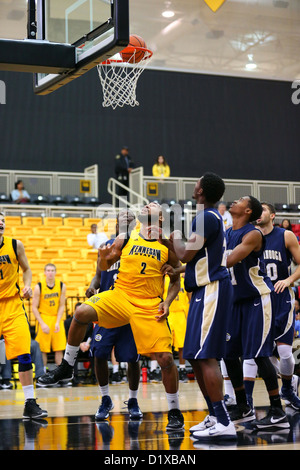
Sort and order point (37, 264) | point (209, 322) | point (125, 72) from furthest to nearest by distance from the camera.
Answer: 1. point (37, 264)
2. point (125, 72)
3. point (209, 322)

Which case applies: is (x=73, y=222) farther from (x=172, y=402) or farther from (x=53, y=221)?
(x=172, y=402)

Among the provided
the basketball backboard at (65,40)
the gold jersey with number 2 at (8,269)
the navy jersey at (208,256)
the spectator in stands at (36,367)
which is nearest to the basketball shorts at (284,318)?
the navy jersey at (208,256)

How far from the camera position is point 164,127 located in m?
25.4

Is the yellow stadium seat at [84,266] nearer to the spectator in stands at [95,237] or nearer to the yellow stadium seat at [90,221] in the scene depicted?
the spectator in stands at [95,237]

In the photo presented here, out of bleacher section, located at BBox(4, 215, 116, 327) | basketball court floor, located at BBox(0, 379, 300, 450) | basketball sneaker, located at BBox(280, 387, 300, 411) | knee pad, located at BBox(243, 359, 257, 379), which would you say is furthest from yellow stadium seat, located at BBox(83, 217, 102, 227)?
knee pad, located at BBox(243, 359, 257, 379)

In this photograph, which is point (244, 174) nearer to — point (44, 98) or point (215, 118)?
point (215, 118)

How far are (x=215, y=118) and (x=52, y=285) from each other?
15.0 metres

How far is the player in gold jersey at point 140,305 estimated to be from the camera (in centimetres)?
637

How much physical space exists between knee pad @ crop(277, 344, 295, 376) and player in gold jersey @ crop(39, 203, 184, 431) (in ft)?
4.63

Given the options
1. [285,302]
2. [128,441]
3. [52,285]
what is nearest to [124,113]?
[52,285]

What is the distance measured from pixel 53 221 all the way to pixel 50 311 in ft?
23.4

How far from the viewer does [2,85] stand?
2172cm

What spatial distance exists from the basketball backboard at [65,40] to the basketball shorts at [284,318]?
3276 millimetres

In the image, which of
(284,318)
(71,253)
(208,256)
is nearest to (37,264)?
(71,253)
